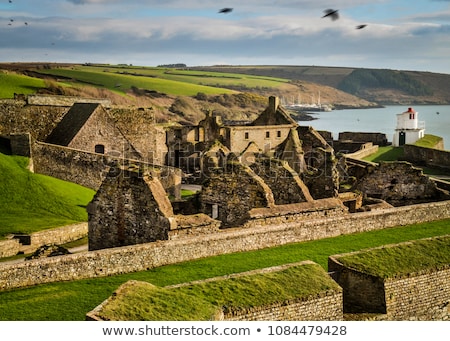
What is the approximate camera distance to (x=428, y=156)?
1607 inches

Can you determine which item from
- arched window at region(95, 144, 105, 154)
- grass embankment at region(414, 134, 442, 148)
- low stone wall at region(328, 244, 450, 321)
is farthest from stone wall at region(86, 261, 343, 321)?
grass embankment at region(414, 134, 442, 148)

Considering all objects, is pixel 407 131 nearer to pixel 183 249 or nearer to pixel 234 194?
pixel 234 194

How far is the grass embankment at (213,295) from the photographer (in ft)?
34.2

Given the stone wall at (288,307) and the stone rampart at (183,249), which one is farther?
the stone rampart at (183,249)

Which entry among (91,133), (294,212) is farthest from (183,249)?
(91,133)

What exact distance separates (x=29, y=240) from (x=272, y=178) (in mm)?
7367

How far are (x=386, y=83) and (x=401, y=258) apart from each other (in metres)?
172

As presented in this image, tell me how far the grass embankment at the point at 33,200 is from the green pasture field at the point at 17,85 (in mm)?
17016

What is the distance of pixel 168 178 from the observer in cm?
2948

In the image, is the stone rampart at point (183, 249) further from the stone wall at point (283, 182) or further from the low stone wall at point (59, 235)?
the low stone wall at point (59, 235)

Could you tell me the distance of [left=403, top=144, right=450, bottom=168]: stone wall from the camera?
127ft

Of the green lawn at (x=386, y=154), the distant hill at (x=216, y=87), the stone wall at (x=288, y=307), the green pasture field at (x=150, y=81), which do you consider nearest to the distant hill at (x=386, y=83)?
the distant hill at (x=216, y=87)
